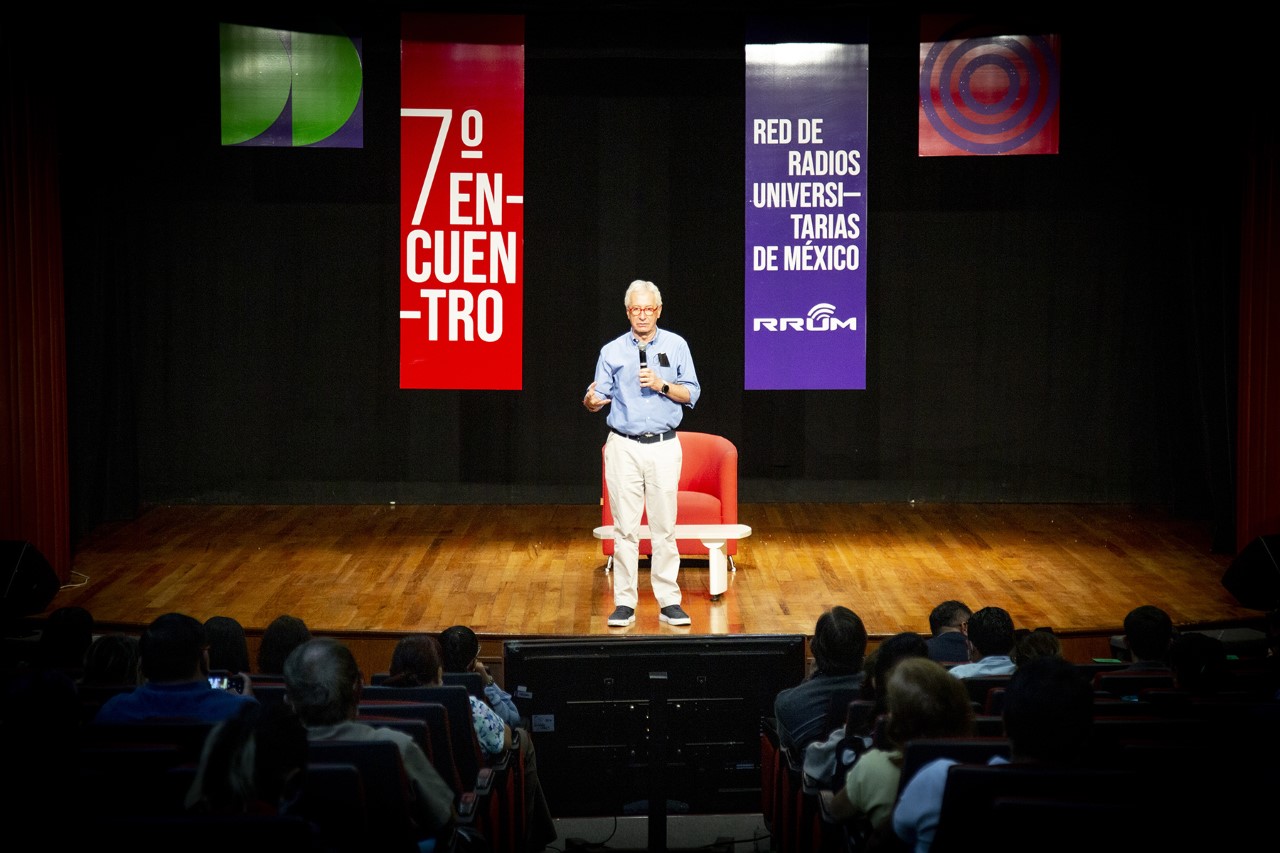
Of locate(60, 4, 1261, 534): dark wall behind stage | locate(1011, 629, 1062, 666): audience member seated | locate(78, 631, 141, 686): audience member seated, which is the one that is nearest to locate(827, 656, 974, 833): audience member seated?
locate(1011, 629, 1062, 666): audience member seated

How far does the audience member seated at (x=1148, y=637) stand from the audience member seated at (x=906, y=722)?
49.7 inches

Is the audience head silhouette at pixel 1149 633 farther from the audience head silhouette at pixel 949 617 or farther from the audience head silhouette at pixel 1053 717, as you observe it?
the audience head silhouette at pixel 1053 717

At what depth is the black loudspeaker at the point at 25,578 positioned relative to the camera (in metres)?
6.05

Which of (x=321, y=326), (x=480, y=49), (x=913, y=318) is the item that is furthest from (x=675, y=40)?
(x=321, y=326)

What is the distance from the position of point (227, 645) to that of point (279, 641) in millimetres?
375

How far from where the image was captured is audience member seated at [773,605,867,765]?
392 cm

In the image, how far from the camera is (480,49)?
8062 mm

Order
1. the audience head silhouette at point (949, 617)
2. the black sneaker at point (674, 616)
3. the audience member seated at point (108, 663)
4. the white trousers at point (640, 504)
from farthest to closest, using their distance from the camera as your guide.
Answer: the black sneaker at point (674, 616)
the white trousers at point (640, 504)
the audience head silhouette at point (949, 617)
the audience member seated at point (108, 663)

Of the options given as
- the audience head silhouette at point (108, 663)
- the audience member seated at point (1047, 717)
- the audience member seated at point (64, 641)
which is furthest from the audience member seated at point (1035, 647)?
the audience member seated at point (64, 641)

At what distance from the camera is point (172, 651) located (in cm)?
327

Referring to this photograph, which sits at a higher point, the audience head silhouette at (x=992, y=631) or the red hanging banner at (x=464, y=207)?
the red hanging banner at (x=464, y=207)

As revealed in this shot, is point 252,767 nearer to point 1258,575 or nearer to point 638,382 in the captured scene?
point 638,382

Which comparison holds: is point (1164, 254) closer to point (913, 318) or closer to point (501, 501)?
point (913, 318)

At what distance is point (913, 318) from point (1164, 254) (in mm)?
1607
